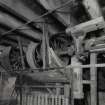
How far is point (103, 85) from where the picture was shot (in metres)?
3.61

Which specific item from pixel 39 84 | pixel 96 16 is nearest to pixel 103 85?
pixel 39 84

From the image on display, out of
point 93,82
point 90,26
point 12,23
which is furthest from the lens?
point 12,23

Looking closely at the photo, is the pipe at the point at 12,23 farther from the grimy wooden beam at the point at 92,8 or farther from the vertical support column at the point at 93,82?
the vertical support column at the point at 93,82

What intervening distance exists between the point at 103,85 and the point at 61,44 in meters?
1.30

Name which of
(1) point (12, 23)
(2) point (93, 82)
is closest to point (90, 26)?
(2) point (93, 82)

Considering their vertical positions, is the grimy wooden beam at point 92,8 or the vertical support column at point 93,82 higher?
the grimy wooden beam at point 92,8

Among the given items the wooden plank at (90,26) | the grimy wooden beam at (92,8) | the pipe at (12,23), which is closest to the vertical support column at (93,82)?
the wooden plank at (90,26)

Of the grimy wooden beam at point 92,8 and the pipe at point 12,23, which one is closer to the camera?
the grimy wooden beam at point 92,8

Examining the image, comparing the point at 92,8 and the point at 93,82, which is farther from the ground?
the point at 92,8

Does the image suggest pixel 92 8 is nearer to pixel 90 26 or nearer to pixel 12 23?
pixel 90 26

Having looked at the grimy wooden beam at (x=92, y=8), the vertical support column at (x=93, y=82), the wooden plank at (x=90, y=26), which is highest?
the grimy wooden beam at (x=92, y=8)

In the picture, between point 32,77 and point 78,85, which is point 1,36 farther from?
point 78,85

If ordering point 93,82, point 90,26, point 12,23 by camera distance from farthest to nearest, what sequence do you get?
1. point 12,23
2. point 90,26
3. point 93,82

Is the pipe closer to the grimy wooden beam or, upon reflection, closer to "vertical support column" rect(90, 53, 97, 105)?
the grimy wooden beam
